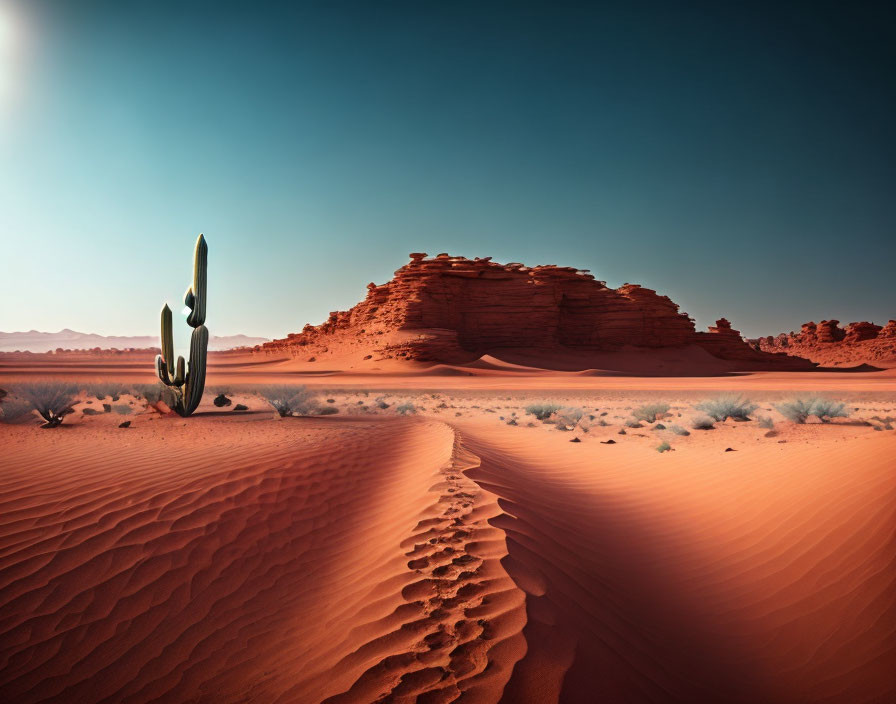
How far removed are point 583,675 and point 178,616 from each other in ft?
9.99

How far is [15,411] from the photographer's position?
1139 cm

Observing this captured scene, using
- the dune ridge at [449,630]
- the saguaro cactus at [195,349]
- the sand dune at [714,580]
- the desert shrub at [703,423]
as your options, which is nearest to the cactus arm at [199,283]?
the saguaro cactus at [195,349]

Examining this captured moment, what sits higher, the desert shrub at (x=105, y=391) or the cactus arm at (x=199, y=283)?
the cactus arm at (x=199, y=283)

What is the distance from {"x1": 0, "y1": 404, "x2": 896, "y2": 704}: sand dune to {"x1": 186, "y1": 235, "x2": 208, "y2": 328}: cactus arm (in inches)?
244

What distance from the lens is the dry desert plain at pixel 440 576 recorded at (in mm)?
2793

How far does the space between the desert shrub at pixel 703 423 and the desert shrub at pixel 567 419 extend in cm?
294

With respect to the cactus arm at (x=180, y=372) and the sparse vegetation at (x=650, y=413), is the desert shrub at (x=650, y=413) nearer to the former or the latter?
the sparse vegetation at (x=650, y=413)

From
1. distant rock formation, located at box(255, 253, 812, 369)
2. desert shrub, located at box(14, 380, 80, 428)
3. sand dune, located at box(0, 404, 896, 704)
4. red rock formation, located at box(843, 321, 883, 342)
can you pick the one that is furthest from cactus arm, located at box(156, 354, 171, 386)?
red rock formation, located at box(843, 321, 883, 342)

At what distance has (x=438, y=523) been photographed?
4367 mm

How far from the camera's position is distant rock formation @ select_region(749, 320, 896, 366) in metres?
55.5

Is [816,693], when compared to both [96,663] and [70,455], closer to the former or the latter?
[96,663]

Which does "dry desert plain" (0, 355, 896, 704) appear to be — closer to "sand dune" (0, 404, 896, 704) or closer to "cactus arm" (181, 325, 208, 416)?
"sand dune" (0, 404, 896, 704)

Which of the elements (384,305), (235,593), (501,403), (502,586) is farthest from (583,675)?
(384,305)

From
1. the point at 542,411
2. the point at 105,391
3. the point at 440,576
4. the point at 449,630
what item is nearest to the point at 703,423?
the point at 542,411
